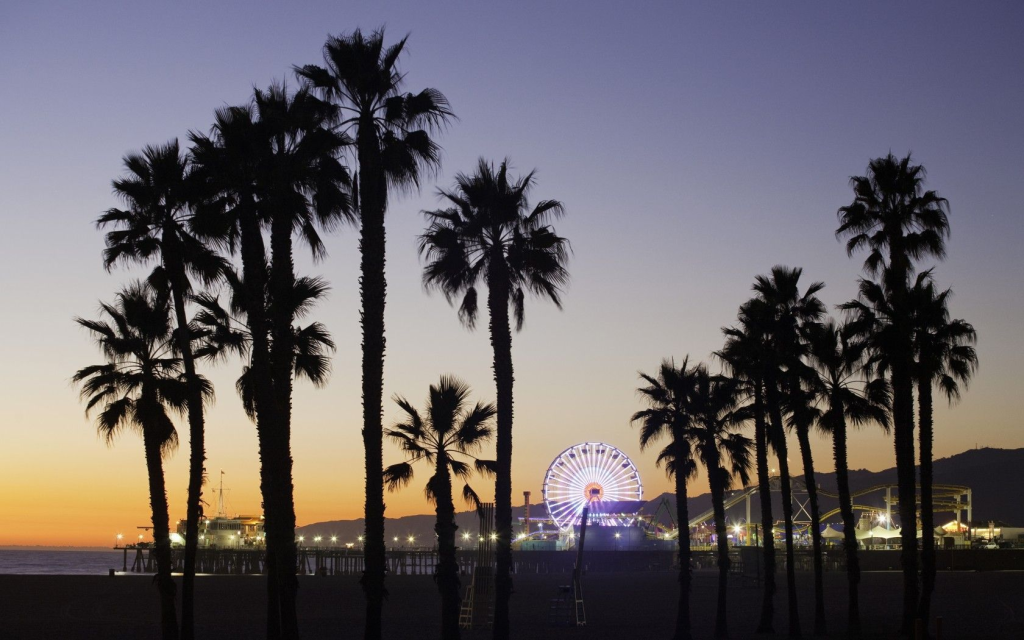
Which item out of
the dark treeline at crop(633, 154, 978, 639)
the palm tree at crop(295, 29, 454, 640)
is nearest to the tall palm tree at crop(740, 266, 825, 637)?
the dark treeline at crop(633, 154, 978, 639)

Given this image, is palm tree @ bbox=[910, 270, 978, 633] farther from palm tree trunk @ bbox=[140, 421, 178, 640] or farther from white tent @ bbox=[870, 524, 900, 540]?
white tent @ bbox=[870, 524, 900, 540]

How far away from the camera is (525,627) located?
39.2 m

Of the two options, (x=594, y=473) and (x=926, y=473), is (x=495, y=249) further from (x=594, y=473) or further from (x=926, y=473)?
(x=594, y=473)

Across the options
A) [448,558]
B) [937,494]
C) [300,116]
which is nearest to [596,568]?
[937,494]

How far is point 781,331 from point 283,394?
19.2 m

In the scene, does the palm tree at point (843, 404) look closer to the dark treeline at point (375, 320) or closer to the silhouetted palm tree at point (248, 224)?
the dark treeline at point (375, 320)

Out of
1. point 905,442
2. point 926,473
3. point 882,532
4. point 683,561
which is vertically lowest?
point 882,532

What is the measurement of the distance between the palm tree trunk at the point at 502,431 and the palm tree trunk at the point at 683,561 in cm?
869

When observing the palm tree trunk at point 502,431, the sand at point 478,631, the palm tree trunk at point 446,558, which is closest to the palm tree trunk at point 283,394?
the palm tree trunk at point 446,558

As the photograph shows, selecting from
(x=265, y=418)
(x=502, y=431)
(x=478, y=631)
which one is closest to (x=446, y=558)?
(x=502, y=431)

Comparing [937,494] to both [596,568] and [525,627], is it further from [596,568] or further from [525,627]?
[525,627]

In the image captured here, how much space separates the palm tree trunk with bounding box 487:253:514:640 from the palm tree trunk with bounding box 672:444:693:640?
8693 mm

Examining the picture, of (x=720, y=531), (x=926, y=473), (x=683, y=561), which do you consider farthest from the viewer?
(x=720, y=531)

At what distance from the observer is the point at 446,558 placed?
2664 cm
